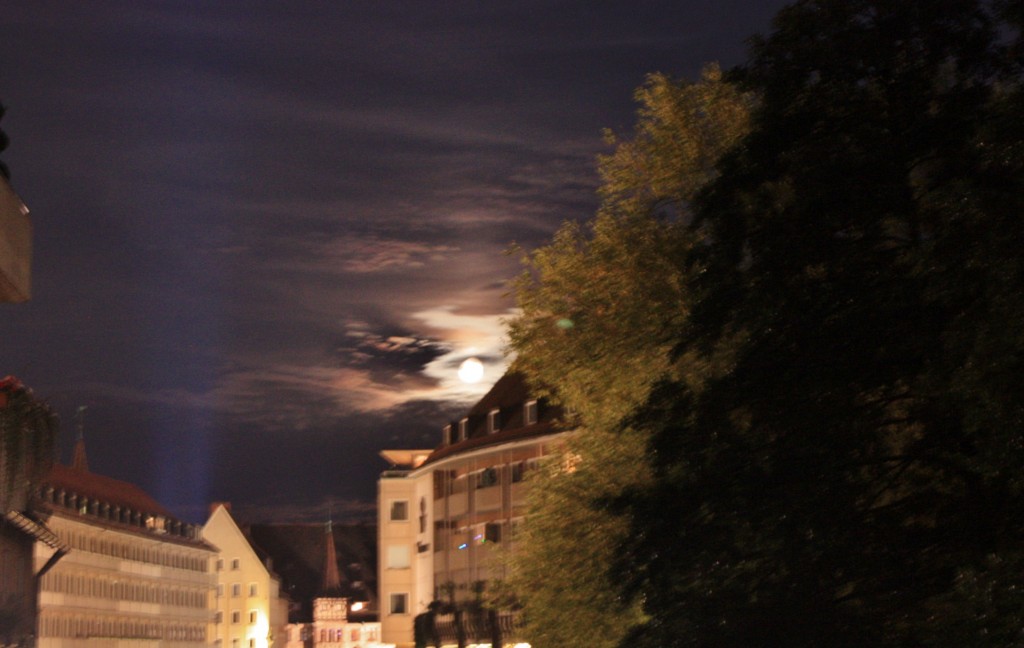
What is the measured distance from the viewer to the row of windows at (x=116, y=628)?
110 metres

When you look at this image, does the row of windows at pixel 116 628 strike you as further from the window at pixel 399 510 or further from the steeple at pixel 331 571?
the window at pixel 399 510

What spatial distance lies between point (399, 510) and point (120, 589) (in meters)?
47.5

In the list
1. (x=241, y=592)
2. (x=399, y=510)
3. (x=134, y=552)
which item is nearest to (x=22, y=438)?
(x=399, y=510)

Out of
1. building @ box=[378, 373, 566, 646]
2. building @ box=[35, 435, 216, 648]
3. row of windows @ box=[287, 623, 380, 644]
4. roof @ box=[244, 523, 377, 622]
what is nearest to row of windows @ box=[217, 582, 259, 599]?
building @ box=[35, 435, 216, 648]

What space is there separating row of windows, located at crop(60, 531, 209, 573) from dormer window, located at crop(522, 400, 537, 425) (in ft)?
184

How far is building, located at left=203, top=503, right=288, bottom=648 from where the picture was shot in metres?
156

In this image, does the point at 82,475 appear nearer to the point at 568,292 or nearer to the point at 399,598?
the point at 399,598

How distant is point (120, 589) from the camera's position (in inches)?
A: 5027

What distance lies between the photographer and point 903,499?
15727 millimetres

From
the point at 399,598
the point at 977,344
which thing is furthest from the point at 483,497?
the point at 977,344

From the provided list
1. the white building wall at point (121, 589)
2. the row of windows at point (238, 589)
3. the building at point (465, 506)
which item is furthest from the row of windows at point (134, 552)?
the building at point (465, 506)

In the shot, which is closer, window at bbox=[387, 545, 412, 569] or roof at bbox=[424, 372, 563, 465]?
roof at bbox=[424, 372, 563, 465]

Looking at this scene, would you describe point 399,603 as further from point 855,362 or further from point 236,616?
point 236,616

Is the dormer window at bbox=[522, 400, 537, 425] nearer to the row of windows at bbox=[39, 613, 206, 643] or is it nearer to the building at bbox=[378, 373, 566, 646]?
the building at bbox=[378, 373, 566, 646]
